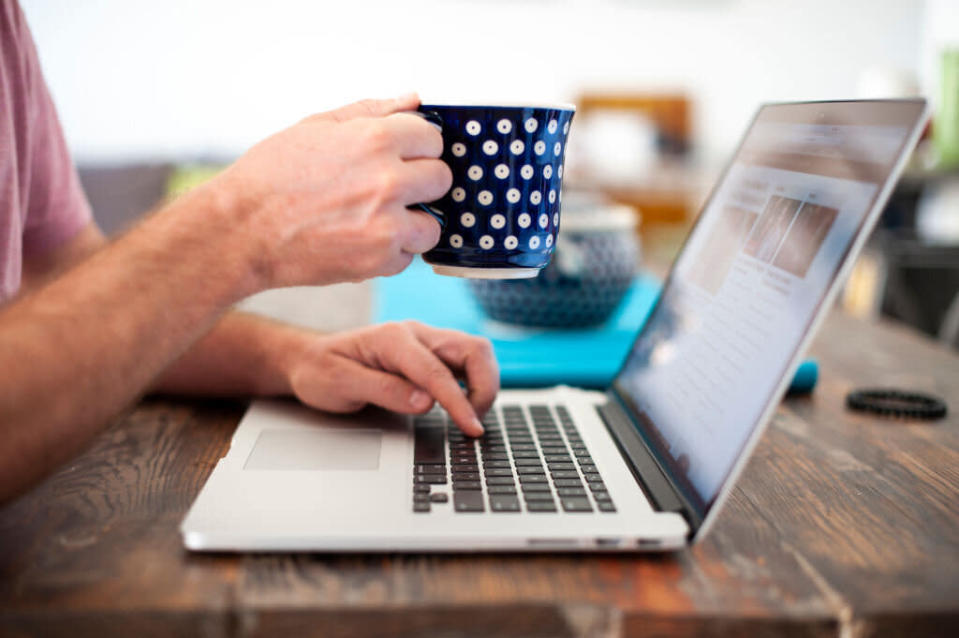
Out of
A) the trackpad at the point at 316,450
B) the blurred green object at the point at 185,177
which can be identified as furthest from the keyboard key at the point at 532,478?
the blurred green object at the point at 185,177

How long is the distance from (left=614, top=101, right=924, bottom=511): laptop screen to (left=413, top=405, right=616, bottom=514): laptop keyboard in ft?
0.21

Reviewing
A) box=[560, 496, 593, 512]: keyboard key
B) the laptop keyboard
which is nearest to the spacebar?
the laptop keyboard

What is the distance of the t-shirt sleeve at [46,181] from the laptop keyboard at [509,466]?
53 centimetres

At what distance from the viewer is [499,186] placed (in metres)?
0.53

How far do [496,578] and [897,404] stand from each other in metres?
0.53

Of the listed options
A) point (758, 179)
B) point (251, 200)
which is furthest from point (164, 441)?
point (758, 179)

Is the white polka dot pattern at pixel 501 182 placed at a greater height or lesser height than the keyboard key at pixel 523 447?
greater

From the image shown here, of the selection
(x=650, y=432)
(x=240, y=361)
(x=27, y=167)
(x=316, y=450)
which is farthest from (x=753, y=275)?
(x=27, y=167)

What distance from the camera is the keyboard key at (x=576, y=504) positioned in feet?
1.60

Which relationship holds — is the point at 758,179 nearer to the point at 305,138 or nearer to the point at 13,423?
the point at 305,138

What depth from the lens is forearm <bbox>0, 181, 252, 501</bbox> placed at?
1.45ft

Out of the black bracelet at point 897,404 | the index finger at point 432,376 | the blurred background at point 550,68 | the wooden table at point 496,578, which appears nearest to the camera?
the wooden table at point 496,578

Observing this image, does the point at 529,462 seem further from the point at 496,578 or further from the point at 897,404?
the point at 897,404

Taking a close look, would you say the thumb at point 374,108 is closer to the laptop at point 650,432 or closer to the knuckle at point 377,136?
the knuckle at point 377,136
